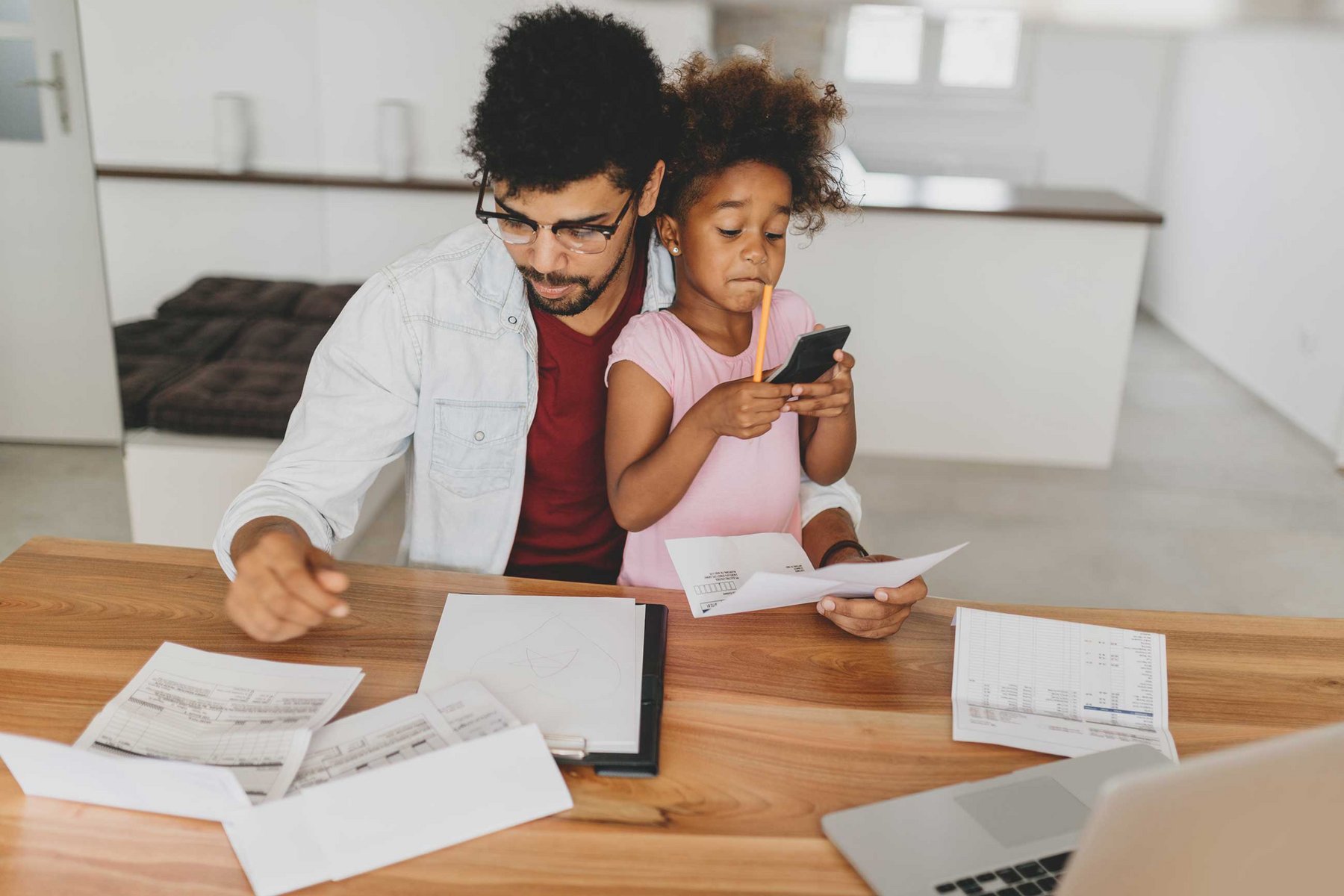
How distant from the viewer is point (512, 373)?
1441mm

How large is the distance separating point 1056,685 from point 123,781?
821mm

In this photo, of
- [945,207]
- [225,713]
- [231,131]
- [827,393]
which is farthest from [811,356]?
[945,207]

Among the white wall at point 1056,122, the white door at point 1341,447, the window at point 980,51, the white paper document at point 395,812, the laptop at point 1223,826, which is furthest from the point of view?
the window at point 980,51

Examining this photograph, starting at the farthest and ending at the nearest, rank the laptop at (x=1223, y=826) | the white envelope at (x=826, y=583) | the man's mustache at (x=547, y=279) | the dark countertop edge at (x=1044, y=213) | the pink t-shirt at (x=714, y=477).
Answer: the dark countertop edge at (x=1044, y=213), the pink t-shirt at (x=714, y=477), the man's mustache at (x=547, y=279), the white envelope at (x=826, y=583), the laptop at (x=1223, y=826)

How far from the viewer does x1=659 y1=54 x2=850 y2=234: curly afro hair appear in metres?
1.35

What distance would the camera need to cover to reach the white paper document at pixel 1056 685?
1.02 m

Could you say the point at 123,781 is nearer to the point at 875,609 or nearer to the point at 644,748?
the point at 644,748

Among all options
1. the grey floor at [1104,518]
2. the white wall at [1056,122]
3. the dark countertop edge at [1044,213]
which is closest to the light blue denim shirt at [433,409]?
the grey floor at [1104,518]

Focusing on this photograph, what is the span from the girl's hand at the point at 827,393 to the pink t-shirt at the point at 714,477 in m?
0.17

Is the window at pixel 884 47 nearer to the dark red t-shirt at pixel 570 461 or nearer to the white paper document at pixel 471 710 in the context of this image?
the dark red t-shirt at pixel 570 461

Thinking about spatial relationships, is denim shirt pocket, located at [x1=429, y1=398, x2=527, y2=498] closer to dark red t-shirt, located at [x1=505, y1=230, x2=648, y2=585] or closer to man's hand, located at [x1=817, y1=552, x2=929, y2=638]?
dark red t-shirt, located at [x1=505, y1=230, x2=648, y2=585]

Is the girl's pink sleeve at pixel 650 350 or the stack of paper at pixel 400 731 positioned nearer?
the stack of paper at pixel 400 731

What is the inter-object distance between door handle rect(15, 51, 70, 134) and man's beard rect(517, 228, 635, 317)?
6.42 ft

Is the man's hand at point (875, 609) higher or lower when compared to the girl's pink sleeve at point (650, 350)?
lower
